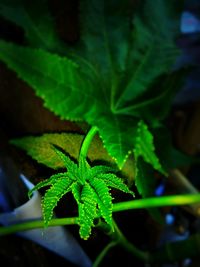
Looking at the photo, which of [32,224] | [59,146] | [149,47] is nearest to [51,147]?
[59,146]

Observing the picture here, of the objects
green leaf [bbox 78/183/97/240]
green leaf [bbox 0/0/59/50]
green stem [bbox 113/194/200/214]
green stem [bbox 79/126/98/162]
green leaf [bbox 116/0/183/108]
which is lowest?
green stem [bbox 113/194/200/214]

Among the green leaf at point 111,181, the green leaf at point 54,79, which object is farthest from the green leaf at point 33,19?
the green leaf at point 111,181

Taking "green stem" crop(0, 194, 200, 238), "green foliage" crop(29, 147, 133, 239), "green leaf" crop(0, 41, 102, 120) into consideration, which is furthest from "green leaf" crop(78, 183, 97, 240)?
"green leaf" crop(0, 41, 102, 120)

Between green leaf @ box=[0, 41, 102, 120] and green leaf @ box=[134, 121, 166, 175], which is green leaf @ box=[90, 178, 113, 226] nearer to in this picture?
green leaf @ box=[0, 41, 102, 120]

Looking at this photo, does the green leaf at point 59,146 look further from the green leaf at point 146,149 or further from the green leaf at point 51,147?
the green leaf at point 146,149

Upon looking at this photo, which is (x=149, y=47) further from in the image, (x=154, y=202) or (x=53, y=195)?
(x=53, y=195)

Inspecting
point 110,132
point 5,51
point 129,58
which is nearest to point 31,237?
point 110,132

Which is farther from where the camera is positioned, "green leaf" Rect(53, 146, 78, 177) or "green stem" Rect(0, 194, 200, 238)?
"green stem" Rect(0, 194, 200, 238)

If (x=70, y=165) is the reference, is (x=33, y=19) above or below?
above
